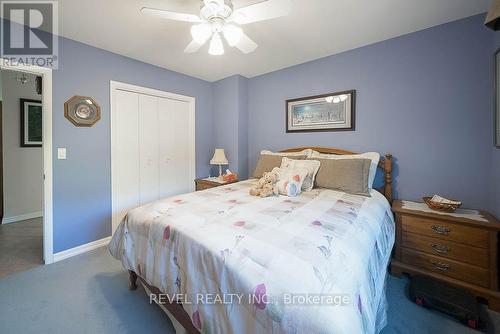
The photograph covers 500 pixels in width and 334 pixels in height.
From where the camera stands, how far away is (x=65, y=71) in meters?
2.28

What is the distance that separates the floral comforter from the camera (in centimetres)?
79

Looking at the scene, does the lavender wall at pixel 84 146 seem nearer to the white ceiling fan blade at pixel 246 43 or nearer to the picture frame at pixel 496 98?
the white ceiling fan blade at pixel 246 43

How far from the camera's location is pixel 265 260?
935 millimetres

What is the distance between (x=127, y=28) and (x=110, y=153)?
1419mm

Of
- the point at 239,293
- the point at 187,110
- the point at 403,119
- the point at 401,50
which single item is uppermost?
the point at 401,50

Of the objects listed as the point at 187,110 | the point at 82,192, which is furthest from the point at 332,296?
the point at 187,110

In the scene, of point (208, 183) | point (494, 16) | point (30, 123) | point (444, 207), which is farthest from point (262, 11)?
point (30, 123)

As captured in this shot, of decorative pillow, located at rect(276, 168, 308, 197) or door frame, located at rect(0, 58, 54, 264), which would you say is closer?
decorative pillow, located at rect(276, 168, 308, 197)

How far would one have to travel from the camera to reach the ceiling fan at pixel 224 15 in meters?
1.41

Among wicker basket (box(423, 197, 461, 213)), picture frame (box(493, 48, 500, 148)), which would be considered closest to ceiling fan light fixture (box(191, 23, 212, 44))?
picture frame (box(493, 48, 500, 148))

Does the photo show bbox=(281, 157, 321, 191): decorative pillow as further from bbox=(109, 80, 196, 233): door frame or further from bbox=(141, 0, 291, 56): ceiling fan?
bbox=(109, 80, 196, 233): door frame

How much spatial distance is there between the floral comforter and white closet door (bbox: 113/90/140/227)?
4.12 feet

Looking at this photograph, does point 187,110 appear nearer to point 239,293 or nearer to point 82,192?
point 82,192

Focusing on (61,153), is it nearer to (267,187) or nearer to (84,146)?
(84,146)
